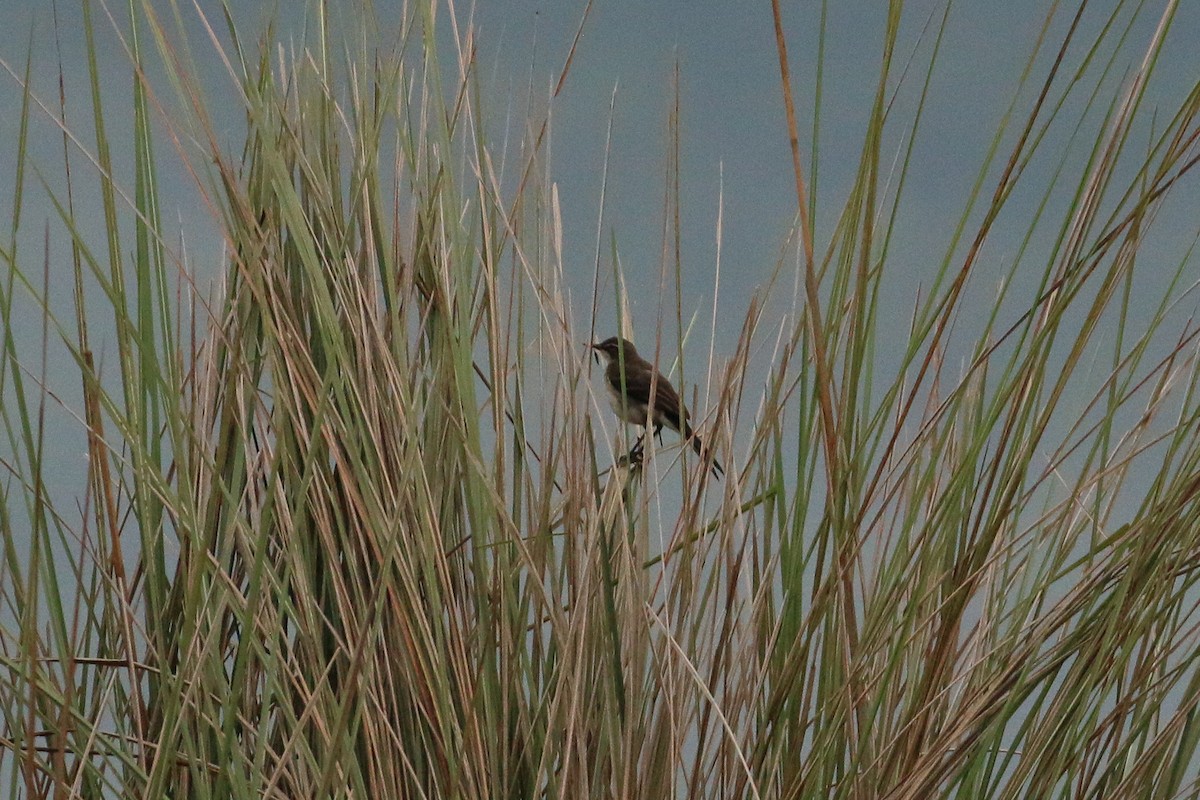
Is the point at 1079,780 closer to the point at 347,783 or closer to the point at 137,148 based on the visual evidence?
the point at 347,783

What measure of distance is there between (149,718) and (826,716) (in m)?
0.78

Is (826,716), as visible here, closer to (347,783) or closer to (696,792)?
(696,792)

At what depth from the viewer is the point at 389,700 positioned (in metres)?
1.46

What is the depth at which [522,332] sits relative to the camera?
5.32 ft

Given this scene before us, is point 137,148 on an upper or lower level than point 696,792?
upper

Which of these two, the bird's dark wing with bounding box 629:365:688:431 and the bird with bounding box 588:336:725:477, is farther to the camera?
the bird's dark wing with bounding box 629:365:688:431

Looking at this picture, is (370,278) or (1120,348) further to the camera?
(370,278)

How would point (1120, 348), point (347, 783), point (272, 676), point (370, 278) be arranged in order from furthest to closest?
point (370, 278) < point (1120, 348) < point (347, 783) < point (272, 676)

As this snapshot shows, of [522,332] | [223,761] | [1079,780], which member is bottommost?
[1079,780]

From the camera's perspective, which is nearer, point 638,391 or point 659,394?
point 659,394

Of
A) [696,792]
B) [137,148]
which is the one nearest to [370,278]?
[137,148]

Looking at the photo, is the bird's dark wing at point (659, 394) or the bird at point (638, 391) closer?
the bird at point (638, 391)

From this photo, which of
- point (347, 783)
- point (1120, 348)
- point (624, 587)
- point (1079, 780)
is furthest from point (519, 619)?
point (1120, 348)

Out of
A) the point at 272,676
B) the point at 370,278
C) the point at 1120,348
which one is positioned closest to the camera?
the point at 272,676
